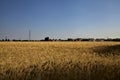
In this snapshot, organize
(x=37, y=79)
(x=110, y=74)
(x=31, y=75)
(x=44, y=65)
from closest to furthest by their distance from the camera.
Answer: (x=37, y=79) < (x=31, y=75) < (x=110, y=74) < (x=44, y=65)

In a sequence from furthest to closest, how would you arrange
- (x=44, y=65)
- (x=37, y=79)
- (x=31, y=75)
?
(x=44, y=65) → (x=31, y=75) → (x=37, y=79)

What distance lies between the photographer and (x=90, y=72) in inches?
346

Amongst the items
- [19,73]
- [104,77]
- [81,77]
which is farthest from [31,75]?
→ [104,77]

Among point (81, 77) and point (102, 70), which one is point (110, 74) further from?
point (81, 77)

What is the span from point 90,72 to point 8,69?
3.06 m

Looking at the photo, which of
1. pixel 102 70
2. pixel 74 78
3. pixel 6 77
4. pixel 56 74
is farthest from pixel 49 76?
pixel 102 70

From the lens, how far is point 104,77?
326 inches

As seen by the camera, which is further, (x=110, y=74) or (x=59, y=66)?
(x=59, y=66)

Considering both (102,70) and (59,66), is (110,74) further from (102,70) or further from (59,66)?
(59,66)

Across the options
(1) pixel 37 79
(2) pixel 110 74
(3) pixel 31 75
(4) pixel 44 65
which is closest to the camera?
(1) pixel 37 79

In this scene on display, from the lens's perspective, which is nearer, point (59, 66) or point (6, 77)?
point (6, 77)

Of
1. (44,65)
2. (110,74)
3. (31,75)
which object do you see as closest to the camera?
(31,75)

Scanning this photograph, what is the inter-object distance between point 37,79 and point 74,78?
136 cm

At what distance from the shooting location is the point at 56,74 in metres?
8.50
